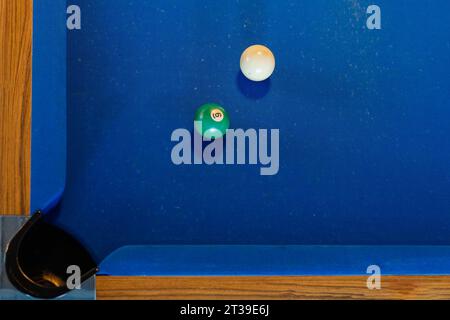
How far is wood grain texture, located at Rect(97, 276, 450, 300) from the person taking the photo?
4.85 ft

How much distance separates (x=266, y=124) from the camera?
68.6 inches

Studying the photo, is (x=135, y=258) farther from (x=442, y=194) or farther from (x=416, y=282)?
(x=442, y=194)

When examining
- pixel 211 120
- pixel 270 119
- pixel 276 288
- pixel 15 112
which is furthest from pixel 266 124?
pixel 15 112

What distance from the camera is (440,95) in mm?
1763

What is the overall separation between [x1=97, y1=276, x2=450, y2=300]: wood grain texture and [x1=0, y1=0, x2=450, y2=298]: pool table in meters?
0.18

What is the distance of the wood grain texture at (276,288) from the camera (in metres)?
1.48

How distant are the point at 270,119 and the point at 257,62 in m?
0.21

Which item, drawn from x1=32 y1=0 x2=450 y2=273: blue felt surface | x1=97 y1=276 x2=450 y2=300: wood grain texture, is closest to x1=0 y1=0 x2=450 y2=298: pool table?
x1=32 y1=0 x2=450 y2=273: blue felt surface

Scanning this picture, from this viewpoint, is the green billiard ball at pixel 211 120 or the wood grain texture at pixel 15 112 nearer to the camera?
the wood grain texture at pixel 15 112

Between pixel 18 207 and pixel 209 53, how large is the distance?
2.70 feet

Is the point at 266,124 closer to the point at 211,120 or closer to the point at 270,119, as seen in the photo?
the point at 270,119

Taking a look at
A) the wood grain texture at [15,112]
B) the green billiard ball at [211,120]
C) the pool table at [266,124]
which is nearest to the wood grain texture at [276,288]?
the pool table at [266,124]

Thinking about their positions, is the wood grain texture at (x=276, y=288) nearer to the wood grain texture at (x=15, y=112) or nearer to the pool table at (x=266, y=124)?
the pool table at (x=266, y=124)

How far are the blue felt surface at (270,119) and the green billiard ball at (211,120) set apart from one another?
0.06 meters
